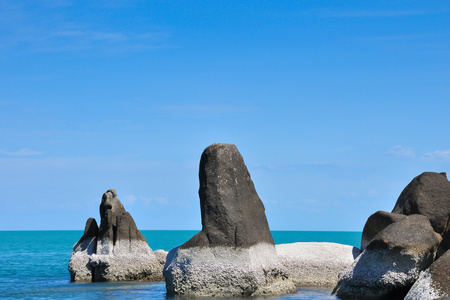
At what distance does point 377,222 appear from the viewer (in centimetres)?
2520

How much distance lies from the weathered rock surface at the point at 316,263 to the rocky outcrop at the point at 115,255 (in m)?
8.42

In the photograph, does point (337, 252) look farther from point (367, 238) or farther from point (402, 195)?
point (402, 195)

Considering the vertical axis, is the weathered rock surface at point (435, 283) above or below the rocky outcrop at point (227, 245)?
below

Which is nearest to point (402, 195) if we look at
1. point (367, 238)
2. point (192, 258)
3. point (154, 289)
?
point (367, 238)

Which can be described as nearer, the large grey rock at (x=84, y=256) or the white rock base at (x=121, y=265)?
the white rock base at (x=121, y=265)

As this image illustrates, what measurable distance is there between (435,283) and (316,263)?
35.1ft

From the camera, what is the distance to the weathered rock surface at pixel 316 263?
27.0 metres

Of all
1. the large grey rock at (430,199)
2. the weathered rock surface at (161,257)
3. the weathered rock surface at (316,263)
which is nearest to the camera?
the large grey rock at (430,199)

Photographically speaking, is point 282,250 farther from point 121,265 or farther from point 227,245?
point 121,265

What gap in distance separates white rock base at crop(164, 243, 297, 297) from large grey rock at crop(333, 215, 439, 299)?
3.32 metres

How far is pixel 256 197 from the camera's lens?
25109mm

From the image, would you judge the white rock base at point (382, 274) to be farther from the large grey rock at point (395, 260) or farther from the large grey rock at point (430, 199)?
the large grey rock at point (430, 199)

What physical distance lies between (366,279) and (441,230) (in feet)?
16.4

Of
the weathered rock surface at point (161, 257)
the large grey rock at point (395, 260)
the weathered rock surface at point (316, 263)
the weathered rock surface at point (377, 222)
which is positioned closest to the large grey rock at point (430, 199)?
the weathered rock surface at point (377, 222)
